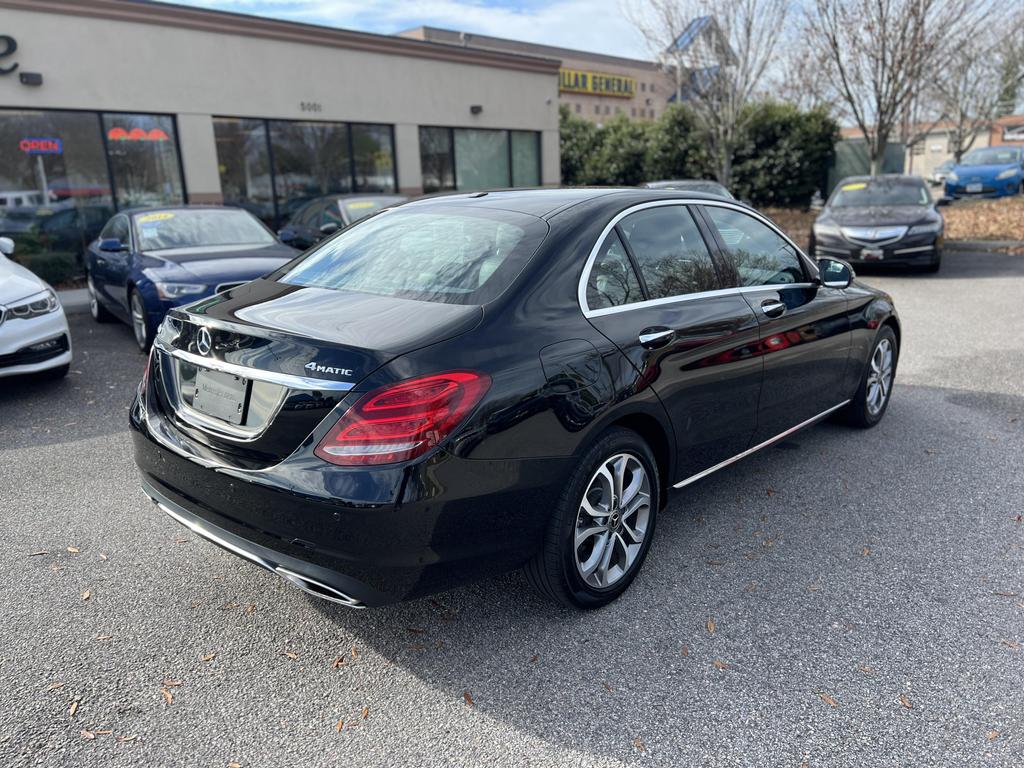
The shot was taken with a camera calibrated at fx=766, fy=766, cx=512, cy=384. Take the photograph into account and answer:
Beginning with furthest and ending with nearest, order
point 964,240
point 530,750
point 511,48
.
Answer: point 511,48
point 964,240
point 530,750

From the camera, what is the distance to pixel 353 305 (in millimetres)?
2984

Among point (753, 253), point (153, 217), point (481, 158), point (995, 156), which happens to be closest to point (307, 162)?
point (481, 158)

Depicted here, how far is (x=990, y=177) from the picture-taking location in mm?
22828

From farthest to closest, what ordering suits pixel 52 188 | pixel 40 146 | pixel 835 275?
1. pixel 52 188
2. pixel 40 146
3. pixel 835 275

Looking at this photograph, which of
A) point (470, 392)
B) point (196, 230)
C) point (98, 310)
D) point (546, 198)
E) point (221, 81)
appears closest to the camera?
point (470, 392)

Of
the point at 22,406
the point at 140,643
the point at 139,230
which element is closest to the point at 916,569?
the point at 140,643

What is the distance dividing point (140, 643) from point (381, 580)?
1146 millimetres

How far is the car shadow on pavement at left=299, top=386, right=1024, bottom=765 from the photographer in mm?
2529

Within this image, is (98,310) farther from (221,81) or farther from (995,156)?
(995,156)

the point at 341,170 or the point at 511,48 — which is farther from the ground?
the point at 511,48

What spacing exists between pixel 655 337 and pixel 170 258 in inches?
241

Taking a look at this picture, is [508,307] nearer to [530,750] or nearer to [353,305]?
[353,305]

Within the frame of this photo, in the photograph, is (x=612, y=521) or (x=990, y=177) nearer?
(x=612, y=521)

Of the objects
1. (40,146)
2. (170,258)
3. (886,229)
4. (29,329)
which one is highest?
(40,146)
